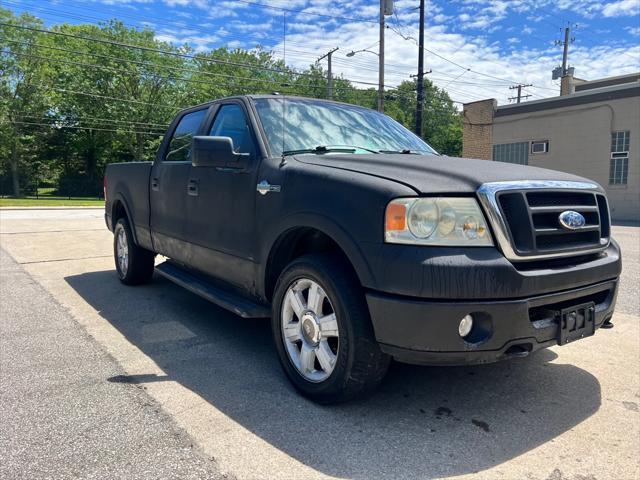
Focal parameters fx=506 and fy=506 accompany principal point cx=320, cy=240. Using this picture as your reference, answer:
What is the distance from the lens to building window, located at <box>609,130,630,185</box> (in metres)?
21.3

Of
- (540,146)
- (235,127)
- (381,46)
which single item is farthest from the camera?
(540,146)

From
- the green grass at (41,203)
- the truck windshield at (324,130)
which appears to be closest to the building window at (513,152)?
the truck windshield at (324,130)

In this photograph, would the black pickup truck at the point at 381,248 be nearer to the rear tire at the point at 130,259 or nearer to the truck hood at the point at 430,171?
the truck hood at the point at 430,171

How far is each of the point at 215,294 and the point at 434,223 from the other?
81.5 inches

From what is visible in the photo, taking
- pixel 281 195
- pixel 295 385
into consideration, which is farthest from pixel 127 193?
pixel 295 385

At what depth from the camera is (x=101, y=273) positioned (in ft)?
23.7

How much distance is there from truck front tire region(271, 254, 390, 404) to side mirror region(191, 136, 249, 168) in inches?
37.8

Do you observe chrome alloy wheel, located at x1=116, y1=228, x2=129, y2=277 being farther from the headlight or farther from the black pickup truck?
the headlight

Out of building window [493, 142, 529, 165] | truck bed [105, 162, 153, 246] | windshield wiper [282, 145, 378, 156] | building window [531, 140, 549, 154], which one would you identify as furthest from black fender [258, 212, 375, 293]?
building window [531, 140, 549, 154]

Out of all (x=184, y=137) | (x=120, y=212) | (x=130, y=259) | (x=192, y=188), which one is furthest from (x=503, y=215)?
(x=120, y=212)

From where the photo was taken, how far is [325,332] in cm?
294

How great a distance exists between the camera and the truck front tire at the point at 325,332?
2.72 meters

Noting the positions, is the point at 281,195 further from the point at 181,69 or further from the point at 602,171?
the point at 181,69

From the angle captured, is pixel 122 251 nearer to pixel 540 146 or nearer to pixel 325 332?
pixel 325 332
